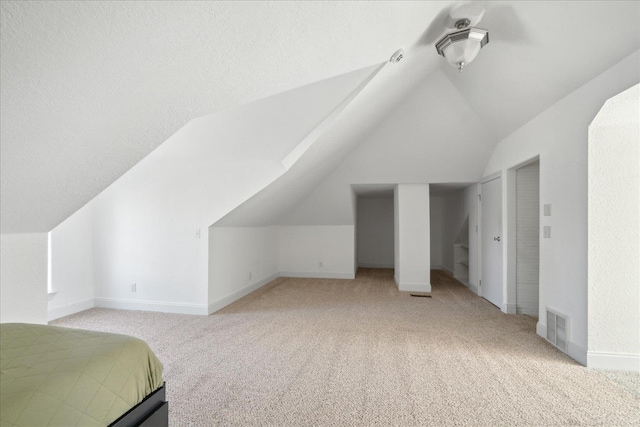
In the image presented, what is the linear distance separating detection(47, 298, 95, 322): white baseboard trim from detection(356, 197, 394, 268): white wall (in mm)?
5573

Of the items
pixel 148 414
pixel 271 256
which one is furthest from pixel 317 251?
pixel 148 414

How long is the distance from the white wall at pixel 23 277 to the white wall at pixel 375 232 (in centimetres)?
632

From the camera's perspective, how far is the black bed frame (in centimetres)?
117

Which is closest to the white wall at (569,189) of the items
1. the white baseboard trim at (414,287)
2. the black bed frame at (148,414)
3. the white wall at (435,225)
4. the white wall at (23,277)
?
the white baseboard trim at (414,287)

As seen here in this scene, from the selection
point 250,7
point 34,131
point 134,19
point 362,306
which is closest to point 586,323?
point 362,306

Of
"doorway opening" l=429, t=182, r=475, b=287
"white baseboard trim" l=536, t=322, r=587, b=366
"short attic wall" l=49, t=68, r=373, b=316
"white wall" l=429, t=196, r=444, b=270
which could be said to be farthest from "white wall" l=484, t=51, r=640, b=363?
"white wall" l=429, t=196, r=444, b=270

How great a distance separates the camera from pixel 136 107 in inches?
58.6

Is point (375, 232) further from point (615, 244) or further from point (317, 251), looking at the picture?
point (615, 244)

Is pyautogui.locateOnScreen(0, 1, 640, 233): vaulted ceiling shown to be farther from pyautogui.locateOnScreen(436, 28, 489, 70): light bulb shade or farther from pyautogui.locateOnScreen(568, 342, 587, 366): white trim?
pyautogui.locateOnScreen(568, 342, 587, 366): white trim

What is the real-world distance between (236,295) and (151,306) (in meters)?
1.10

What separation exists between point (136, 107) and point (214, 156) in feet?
6.46

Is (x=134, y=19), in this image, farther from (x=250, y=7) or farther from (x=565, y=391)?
(x=565, y=391)

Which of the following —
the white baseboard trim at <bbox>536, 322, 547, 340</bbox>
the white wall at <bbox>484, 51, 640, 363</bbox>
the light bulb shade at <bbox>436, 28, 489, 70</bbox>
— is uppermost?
the light bulb shade at <bbox>436, 28, 489, 70</bbox>

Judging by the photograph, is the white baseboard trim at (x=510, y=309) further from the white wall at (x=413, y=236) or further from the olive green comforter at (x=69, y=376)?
the olive green comforter at (x=69, y=376)
